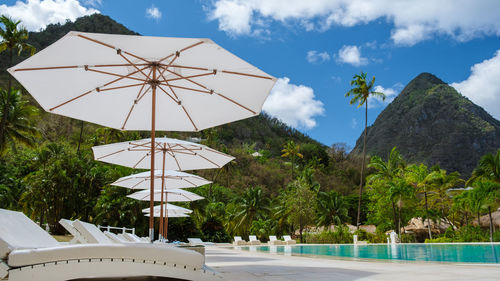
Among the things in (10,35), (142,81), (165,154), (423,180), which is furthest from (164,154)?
(423,180)

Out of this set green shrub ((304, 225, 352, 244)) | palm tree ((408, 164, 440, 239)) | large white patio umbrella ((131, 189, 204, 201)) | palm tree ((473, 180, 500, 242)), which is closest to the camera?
large white patio umbrella ((131, 189, 204, 201))

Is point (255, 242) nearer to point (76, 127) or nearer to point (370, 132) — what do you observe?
point (76, 127)

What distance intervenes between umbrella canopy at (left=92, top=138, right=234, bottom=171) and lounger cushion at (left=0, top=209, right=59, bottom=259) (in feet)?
10.5

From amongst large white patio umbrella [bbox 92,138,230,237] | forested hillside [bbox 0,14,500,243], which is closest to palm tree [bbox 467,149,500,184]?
forested hillside [bbox 0,14,500,243]

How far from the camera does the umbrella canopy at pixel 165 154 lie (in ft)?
24.1

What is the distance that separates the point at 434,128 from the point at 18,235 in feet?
296

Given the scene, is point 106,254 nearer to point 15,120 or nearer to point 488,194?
point 488,194

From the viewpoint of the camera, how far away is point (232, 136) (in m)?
79.7

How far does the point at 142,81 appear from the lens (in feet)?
19.0

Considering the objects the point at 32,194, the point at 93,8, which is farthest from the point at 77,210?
the point at 93,8

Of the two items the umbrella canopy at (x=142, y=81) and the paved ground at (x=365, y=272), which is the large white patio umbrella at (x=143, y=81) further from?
the paved ground at (x=365, y=272)

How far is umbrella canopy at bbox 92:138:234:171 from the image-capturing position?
7.35 metres

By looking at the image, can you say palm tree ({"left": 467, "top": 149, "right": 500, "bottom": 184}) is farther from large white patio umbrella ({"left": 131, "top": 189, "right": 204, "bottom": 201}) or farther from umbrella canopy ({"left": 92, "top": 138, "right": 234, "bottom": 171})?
umbrella canopy ({"left": 92, "top": 138, "right": 234, "bottom": 171})

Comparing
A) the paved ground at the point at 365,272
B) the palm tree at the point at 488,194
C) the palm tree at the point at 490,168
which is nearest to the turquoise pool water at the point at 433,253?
the paved ground at the point at 365,272
